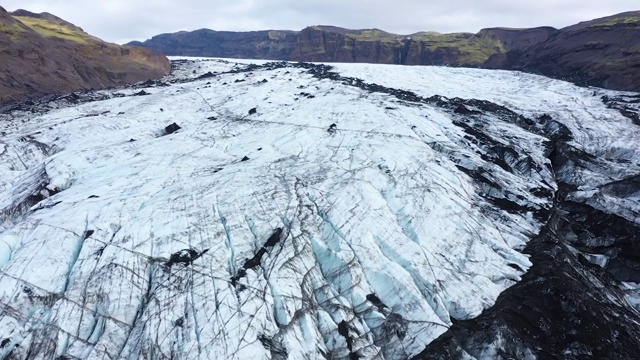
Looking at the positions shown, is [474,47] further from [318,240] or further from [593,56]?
[318,240]

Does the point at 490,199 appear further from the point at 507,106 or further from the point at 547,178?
the point at 507,106

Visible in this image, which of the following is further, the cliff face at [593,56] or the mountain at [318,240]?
the cliff face at [593,56]

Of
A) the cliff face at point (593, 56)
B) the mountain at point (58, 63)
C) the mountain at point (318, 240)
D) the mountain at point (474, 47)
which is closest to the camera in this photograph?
the mountain at point (318, 240)

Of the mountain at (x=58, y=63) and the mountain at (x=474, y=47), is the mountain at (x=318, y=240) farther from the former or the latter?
the mountain at (x=474, y=47)

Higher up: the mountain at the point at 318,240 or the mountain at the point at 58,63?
the mountain at the point at 58,63

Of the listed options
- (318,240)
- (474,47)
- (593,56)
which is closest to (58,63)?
(318,240)

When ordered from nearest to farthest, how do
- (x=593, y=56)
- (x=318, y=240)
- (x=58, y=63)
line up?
(x=318, y=240), (x=58, y=63), (x=593, y=56)

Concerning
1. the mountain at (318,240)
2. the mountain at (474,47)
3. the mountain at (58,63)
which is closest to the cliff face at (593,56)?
the mountain at (474,47)
